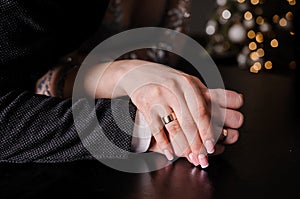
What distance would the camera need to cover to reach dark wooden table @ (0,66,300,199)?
1.82ft

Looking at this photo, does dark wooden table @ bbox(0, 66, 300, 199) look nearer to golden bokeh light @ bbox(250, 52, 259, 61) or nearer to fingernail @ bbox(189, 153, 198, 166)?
fingernail @ bbox(189, 153, 198, 166)

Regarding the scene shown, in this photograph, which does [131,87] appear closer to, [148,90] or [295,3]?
[148,90]

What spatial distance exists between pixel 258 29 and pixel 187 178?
221 cm

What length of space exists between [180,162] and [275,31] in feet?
7.13

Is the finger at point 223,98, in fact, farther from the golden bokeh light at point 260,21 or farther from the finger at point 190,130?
the golden bokeh light at point 260,21

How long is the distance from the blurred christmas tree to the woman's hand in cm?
196

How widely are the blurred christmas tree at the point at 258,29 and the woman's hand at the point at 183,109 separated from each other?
1965mm

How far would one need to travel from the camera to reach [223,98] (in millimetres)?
713

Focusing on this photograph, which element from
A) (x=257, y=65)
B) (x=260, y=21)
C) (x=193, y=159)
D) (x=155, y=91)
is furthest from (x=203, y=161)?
(x=260, y=21)

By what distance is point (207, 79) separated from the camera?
3.18 feet

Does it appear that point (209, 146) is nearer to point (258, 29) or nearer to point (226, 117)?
point (226, 117)

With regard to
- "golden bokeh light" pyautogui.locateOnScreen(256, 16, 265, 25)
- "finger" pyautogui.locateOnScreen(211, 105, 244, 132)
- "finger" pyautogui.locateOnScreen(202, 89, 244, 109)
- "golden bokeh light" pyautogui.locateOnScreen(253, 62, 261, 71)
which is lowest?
"golden bokeh light" pyautogui.locateOnScreen(253, 62, 261, 71)

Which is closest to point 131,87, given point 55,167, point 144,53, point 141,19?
point 55,167

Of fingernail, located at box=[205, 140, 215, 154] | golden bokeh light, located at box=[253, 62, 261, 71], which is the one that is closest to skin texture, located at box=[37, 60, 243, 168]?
fingernail, located at box=[205, 140, 215, 154]
